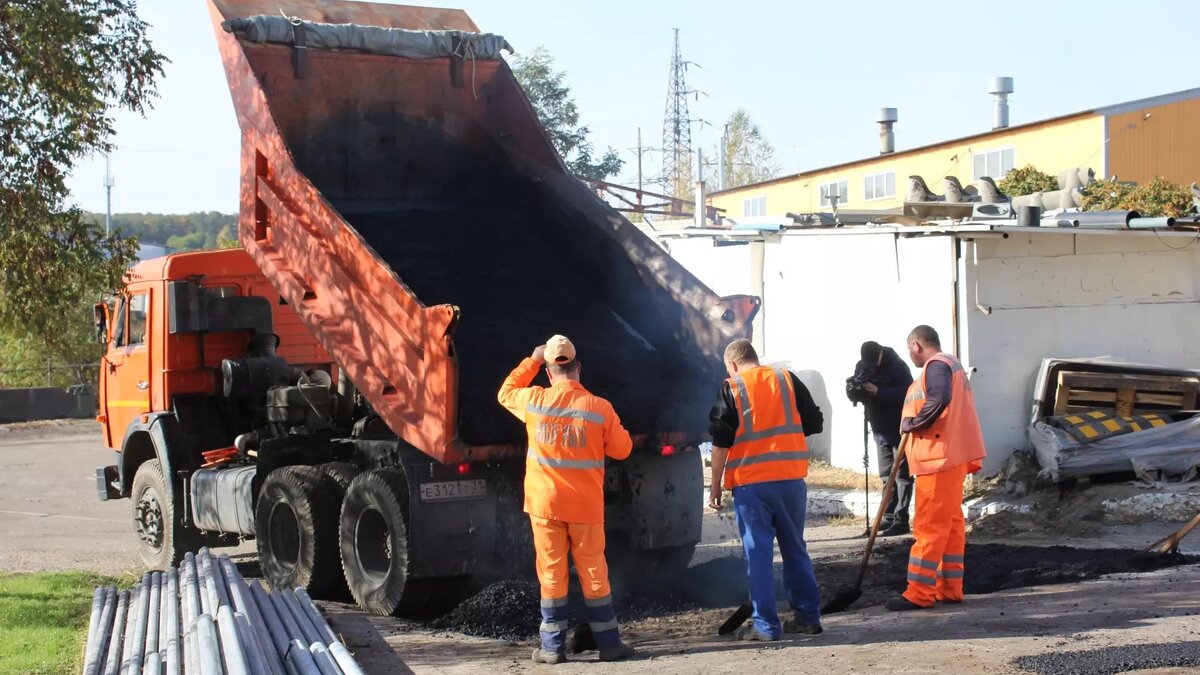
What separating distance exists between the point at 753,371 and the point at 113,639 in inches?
135

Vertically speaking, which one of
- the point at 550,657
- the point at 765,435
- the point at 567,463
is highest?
the point at 765,435

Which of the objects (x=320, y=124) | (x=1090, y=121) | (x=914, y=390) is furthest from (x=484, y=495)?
(x=1090, y=121)

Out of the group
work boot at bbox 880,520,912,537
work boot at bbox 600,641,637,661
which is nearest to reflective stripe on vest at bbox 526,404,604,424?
work boot at bbox 600,641,637,661

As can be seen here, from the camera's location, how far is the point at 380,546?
8.52 m

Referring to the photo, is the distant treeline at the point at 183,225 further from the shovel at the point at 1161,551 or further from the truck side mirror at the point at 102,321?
the shovel at the point at 1161,551

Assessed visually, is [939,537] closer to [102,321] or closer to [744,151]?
[102,321]

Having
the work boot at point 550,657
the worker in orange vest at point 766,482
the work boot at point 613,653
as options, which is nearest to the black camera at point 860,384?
the worker in orange vest at point 766,482

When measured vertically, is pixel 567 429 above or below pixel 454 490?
above

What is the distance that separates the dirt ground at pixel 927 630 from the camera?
6.19m

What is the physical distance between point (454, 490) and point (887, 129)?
2790cm

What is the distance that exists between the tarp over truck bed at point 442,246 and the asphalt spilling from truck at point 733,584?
2.98 ft

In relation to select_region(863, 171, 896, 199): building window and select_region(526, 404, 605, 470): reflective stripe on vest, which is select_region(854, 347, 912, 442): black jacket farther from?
select_region(863, 171, 896, 199): building window

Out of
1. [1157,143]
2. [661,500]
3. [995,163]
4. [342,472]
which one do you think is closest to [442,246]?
[342,472]

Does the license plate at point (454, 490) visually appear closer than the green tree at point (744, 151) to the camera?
Yes
